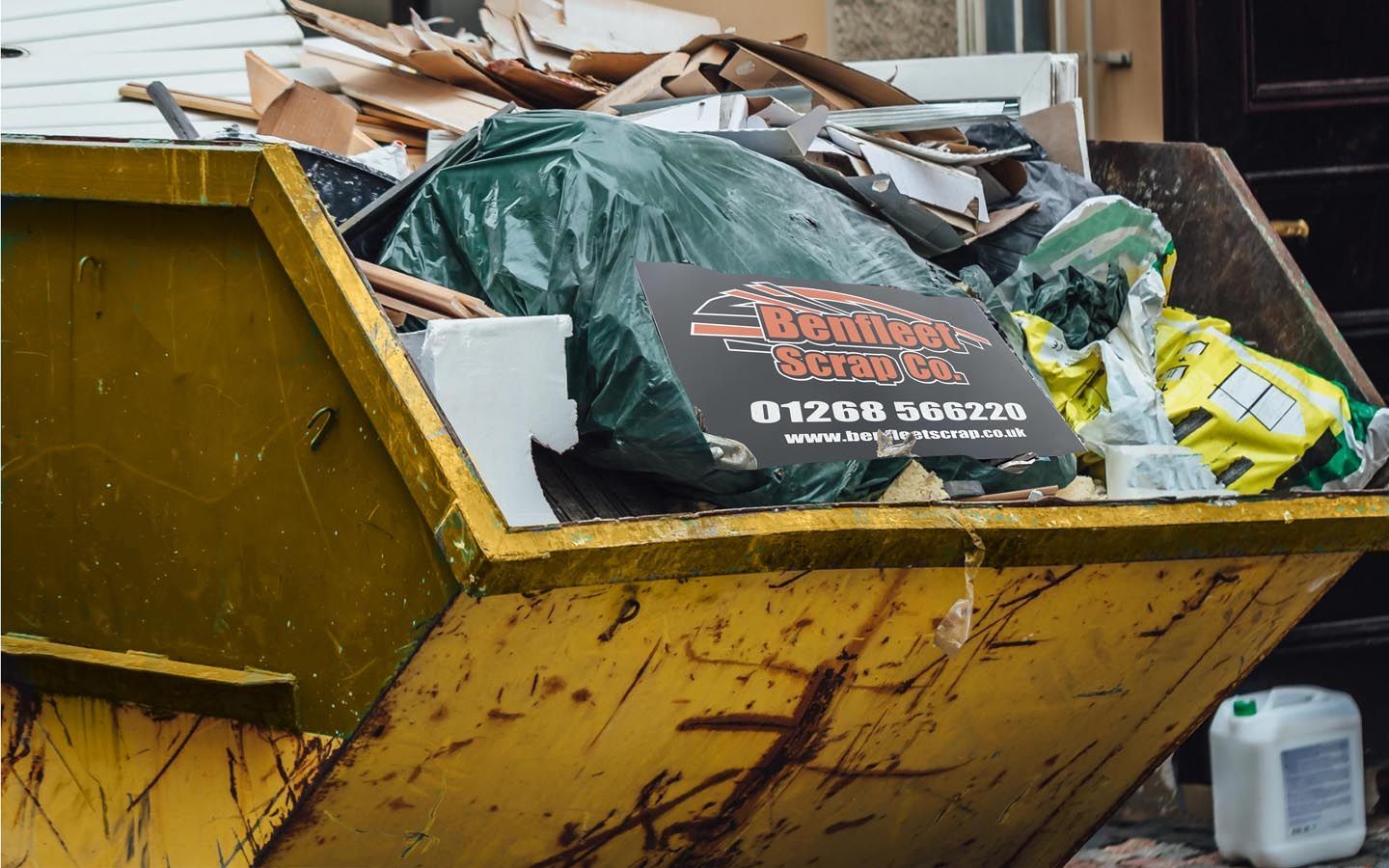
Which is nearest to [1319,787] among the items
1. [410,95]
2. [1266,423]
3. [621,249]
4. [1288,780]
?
[1288,780]

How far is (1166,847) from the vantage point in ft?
13.1

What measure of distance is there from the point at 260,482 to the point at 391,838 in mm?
481

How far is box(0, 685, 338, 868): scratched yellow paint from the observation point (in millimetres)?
1940

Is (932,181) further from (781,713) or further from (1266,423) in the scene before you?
(781,713)

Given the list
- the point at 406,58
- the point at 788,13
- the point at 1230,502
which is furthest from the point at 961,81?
the point at 1230,502

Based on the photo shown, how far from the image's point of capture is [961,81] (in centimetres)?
405

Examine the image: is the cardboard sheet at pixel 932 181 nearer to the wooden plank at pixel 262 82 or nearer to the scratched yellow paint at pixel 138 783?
the wooden plank at pixel 262 82

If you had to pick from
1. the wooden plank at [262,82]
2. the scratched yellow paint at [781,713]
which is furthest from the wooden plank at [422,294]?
the wooden plank at [262,82]

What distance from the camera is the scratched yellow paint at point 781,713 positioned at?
71.9 inches

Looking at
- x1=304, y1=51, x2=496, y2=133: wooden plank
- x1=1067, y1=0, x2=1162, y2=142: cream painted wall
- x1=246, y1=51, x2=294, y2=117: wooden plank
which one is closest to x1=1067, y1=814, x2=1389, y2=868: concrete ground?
x1=1067, y1=0, x2=1162, y2=142: cream painted wall

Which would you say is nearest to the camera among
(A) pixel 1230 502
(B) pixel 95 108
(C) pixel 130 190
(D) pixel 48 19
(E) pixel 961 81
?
(C) pixel 130 190

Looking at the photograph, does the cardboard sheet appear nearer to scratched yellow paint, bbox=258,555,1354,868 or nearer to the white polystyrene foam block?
scratched yellow paint, bbox=258,555,1354,868

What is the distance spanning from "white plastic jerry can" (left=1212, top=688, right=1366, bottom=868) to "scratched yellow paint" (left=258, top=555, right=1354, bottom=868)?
1.29 meters

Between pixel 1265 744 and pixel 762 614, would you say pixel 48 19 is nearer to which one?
pixel 762 614
